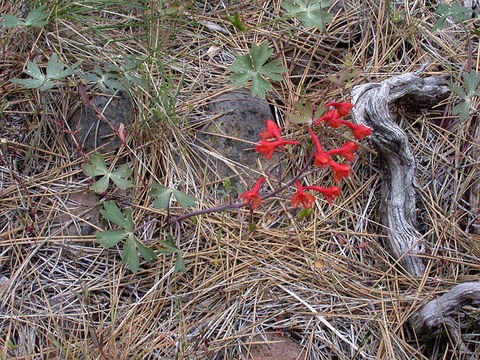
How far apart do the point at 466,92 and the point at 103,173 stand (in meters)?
1.99

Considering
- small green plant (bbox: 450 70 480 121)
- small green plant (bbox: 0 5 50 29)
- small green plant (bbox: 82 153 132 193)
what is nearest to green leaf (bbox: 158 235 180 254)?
small green plant (bbox: 82 153 132 193)

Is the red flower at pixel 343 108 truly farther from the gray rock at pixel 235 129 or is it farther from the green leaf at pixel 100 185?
the green leaf at pixel 100 185

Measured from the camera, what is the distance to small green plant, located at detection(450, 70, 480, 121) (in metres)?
2.49

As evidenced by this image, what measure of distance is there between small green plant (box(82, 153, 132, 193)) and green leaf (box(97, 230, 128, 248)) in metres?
0.24

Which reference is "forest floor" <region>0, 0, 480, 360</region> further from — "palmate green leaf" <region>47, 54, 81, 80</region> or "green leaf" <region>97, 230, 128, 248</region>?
"green leaf" <region>97, 230, 128, 248</region>

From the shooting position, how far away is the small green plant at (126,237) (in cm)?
202

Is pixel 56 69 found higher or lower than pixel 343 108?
lower

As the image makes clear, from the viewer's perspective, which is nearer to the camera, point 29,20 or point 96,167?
point 96,167

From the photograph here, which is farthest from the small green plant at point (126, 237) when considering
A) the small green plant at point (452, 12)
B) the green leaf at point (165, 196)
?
the small green plant at point (452, 12)

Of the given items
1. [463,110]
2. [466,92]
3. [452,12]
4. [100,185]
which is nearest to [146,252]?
[100,185]

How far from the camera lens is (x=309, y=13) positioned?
254 cm

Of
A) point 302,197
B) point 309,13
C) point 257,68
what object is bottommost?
point 302,197

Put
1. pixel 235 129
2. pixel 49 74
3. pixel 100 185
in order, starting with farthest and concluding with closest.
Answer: pixel 235 129, pixel 49 74, pixel 100 185

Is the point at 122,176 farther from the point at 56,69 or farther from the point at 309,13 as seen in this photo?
the point at 309,13
